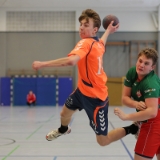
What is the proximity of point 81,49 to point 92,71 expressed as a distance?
50 cm

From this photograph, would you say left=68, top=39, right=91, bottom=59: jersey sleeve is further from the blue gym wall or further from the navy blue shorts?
the blue gym wall

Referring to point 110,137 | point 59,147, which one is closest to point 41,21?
point 59,147

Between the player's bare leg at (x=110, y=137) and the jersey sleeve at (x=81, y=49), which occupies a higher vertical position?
the jersey sleeve at (x=81, y=49)

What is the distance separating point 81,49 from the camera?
3.36m

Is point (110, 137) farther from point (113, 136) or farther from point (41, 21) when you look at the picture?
point (41, 21)

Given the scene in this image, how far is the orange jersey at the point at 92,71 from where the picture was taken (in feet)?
12.0

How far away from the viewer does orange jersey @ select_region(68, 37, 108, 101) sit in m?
3.65

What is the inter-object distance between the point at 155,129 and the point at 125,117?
387mm

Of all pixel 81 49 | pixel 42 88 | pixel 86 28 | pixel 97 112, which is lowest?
pixel 42 88

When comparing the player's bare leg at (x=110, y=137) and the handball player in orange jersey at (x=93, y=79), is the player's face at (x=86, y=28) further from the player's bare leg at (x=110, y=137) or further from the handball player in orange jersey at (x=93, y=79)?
the player's bare leg at (x=110, y=137)

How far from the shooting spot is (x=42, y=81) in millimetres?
17953

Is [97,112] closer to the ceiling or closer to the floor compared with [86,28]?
closer to the floor

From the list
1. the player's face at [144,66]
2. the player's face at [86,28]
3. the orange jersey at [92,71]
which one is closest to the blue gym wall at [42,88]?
the orange jersey at [92,71]

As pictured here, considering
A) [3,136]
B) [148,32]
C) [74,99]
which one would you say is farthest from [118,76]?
[74,99]
